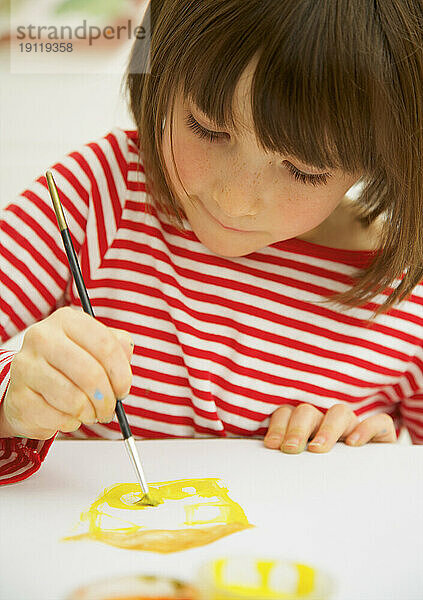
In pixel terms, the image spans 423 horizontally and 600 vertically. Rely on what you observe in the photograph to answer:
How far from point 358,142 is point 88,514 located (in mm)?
287

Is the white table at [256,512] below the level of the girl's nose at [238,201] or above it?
below

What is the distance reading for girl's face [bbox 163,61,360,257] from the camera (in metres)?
0.50

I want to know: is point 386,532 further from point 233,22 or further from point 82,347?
point 233,22

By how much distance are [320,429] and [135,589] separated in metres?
0.27

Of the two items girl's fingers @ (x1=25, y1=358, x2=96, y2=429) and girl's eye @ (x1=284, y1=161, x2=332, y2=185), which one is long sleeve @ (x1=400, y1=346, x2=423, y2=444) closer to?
girl's eye @ (x1=284, y1=161, x2=332, y2=185)

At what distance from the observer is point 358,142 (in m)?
0.49

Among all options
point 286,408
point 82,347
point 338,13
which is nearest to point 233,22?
point 338,13

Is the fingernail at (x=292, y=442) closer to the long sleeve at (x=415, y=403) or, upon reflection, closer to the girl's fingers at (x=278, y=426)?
the girl's fingers at (x=278, y=426)

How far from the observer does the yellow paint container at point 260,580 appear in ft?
1.16

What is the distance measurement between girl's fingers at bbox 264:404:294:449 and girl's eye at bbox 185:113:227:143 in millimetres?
231

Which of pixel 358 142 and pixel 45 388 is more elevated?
pixel 358 142

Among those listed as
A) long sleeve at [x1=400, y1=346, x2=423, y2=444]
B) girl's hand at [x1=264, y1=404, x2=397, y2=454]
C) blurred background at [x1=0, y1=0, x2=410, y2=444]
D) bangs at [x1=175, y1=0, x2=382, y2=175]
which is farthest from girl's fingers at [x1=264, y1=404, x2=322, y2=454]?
blurred background at [x1=0, y1=0, x2=410, y2=444]

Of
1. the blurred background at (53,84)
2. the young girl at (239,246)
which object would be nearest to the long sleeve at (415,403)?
the young girl at (239,246)

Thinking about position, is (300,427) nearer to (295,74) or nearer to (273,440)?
(273,440)
